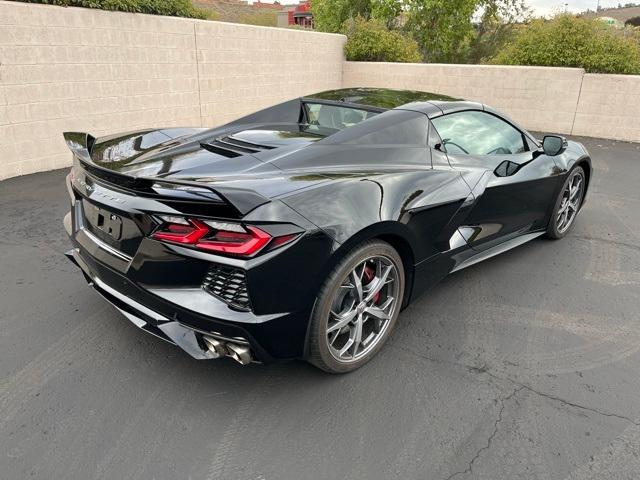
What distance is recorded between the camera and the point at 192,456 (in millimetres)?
2121

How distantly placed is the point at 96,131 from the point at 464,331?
6.06 metres

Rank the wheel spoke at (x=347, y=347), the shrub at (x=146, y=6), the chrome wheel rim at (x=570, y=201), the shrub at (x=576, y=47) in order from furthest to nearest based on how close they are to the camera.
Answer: the shrub at (x=576, y=47) → the shrub at (x=146, y=6) → the chrome wheel rim at (x=570, y=201) → the wheel spoke at (x=347, y=347)

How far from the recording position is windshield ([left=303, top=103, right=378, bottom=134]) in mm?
3270

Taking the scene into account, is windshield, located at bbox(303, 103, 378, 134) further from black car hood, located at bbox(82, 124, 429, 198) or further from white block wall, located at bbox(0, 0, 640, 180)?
white block wall, located at bbox(0, 0, 640, 180)

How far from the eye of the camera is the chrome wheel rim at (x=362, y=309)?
2.54 m

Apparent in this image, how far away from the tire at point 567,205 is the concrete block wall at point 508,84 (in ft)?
22.6

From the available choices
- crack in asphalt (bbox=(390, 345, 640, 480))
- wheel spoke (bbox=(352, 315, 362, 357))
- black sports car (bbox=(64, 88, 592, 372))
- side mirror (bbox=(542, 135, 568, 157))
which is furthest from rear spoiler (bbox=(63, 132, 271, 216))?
side mirror (bbox=(542, 135, 568, 157))

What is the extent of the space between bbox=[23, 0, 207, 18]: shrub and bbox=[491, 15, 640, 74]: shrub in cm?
734

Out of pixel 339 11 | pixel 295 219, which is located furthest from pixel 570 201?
pixel 339 11

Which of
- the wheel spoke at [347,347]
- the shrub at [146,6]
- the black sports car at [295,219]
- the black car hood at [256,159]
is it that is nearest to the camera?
the black sports car at [295,219]

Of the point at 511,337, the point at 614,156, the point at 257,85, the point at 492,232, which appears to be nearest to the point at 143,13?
the point at 257,85

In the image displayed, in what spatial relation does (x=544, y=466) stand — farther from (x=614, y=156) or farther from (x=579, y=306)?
(x=614, y=156)

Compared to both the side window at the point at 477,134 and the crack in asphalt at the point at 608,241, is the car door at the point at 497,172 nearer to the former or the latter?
the side window at the point at 477,134

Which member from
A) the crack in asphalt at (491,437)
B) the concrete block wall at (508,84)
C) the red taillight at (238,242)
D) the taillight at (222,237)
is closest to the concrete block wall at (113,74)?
the concrete block wall at (508,84)
